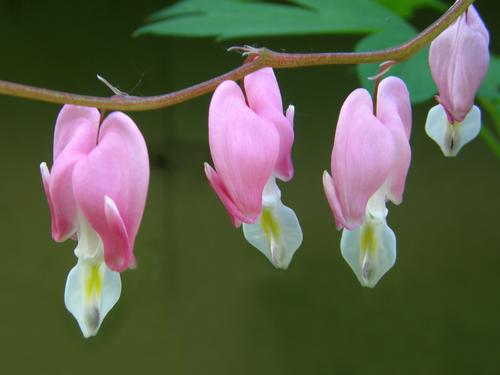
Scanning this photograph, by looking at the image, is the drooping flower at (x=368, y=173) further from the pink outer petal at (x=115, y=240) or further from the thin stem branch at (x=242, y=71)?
the pink outer petal at (x=115, y=240)

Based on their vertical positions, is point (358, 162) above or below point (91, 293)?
above

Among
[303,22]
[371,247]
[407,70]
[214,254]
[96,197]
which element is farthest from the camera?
[214,254]

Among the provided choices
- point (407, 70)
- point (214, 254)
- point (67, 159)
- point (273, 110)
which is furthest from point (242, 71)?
point (214, 254)

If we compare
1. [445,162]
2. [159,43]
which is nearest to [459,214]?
[445,162]

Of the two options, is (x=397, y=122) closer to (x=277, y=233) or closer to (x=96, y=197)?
(x=277, y=233)

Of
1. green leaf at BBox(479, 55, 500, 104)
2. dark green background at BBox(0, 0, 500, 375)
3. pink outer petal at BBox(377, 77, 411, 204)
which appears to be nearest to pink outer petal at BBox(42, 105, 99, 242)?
pink outer petal at BBox(377, 77, 411, 204)

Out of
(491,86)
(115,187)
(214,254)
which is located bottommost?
(214,254)
